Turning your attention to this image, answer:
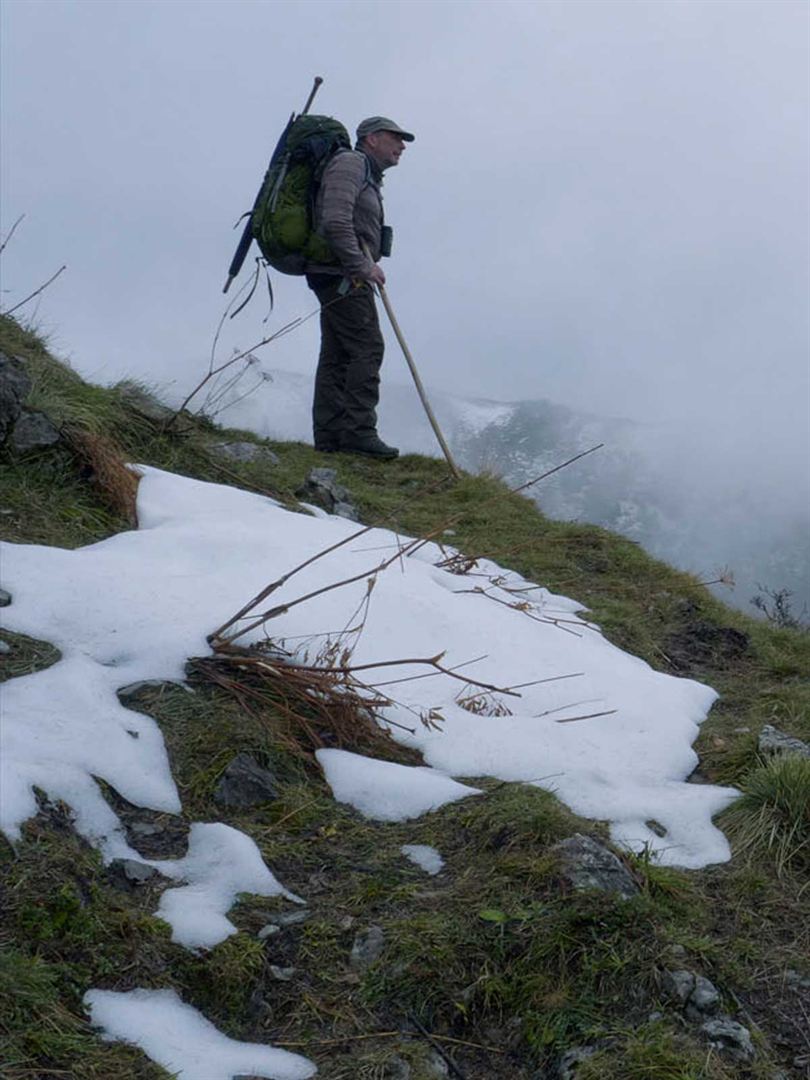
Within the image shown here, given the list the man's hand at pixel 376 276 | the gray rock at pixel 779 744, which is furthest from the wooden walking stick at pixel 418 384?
the gray rock at pixel 779 744

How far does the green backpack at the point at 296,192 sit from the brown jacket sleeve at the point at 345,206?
3.9 inches

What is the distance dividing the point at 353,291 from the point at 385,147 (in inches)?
42.9

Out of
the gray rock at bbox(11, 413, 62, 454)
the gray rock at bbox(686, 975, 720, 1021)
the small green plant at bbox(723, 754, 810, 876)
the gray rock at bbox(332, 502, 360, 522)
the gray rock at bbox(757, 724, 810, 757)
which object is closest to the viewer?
the gray rock at bbox(686, 975, 720, 1021)

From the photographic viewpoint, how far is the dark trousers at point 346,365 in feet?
31.0

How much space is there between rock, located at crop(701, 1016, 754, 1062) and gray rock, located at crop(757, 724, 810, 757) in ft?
5.25

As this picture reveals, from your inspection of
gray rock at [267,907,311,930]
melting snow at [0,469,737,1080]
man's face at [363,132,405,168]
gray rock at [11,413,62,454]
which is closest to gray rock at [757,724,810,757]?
melting snow at [0,469,737,1080]

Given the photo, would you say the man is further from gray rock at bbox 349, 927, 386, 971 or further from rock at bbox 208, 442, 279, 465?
gray rock at bbox 349, 927, 386, 971

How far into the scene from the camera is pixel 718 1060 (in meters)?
2.82

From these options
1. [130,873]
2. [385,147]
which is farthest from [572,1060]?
[385,147]

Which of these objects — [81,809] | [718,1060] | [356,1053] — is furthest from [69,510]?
[718,1060]

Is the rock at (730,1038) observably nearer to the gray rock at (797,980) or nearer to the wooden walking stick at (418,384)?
the gray rock at (797,980)

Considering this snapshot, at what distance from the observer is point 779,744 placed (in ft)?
14.9

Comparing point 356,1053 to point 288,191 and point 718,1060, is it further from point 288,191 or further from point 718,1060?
point 288,191

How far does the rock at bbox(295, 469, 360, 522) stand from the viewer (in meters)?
7.48
